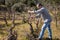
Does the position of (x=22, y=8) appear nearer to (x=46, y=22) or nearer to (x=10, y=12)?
(x=10, y=12)

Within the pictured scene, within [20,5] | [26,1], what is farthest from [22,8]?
[26,1]

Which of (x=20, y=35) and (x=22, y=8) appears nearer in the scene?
(x=20, y=35)

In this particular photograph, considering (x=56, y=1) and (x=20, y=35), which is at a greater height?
(x=56, y=1)

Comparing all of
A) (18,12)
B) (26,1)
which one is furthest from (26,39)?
(26,1)

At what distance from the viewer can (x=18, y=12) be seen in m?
17.5

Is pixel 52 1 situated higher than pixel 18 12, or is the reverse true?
pixel 52 1

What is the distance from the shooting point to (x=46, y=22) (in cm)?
700

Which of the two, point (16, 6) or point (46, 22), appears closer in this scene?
point (46, 22)

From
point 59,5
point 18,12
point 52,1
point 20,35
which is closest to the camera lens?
point 20,35

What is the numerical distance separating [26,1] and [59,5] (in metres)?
5.66

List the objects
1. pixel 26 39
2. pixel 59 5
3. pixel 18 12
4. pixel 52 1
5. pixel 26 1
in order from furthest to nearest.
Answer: pixel 26 1 → pixel 18 12 → pixel 59 5 → pixel 52 1 → pixel 26 39

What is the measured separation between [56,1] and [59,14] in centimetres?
93

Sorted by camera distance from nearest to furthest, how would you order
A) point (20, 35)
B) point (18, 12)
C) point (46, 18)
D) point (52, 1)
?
point (46, 18)
point (20, 35)
point (52, 1)
point (18, 12)

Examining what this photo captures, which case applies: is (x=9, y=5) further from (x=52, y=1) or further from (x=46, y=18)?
(x=46, y=18)
